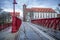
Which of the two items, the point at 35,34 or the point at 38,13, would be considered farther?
the point at 38,13

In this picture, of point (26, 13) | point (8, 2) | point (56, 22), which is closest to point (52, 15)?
point (56, 22)

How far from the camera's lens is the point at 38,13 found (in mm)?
2748

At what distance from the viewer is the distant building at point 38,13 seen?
2590 millimetres

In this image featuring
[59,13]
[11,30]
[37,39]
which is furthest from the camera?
[11,30]

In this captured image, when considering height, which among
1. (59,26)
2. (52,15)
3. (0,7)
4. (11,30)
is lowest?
(11,30)

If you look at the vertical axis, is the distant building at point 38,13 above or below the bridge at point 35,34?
above

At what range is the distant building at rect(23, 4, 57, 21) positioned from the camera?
8.50 feet

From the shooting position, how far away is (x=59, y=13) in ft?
8.27

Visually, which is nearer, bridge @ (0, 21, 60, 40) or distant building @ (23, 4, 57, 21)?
bridge @ (0, 21, 60, 40)

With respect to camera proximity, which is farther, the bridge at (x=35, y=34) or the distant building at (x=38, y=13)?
the distant building at (x=38, y=13)

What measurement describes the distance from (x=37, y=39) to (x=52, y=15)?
3.18 ft

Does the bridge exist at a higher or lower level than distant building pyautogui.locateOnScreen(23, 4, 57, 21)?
lower

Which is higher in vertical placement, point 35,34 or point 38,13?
point 38,13

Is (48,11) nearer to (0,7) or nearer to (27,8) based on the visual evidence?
(27,8)
